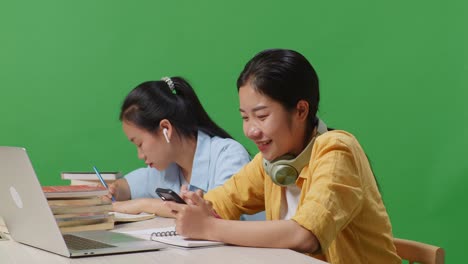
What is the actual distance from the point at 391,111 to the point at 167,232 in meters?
1.45

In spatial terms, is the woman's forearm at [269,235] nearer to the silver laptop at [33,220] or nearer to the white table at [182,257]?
the white table at [182,257]

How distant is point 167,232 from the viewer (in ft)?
5.27

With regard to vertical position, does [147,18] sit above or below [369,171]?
above

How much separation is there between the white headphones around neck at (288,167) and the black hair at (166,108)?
75 cm

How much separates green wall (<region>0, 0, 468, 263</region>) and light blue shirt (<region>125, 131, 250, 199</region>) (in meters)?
0.51

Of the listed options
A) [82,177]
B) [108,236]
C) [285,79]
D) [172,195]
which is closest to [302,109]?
[285,79]

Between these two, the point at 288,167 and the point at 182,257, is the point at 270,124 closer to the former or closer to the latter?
the point at 288,167

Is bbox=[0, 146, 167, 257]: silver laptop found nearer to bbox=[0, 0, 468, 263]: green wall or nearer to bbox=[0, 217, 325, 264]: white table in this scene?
bbox=[0, 217, 325, 264]: white table

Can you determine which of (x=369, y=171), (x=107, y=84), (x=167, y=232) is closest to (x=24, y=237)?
(x=167, y=232)

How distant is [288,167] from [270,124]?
0.34ft

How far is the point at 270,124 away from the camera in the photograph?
1688mm

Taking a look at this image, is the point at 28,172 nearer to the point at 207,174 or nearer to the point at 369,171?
the point at 369,171

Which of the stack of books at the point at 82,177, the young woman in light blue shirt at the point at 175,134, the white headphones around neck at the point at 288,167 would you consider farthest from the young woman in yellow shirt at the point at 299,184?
the stack of books at the point at 82,177

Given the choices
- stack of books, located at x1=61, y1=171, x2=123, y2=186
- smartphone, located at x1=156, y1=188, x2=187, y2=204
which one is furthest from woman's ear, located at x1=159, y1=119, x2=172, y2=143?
smartphone, located at x1=156, y1=188, x2=187, y2=204
